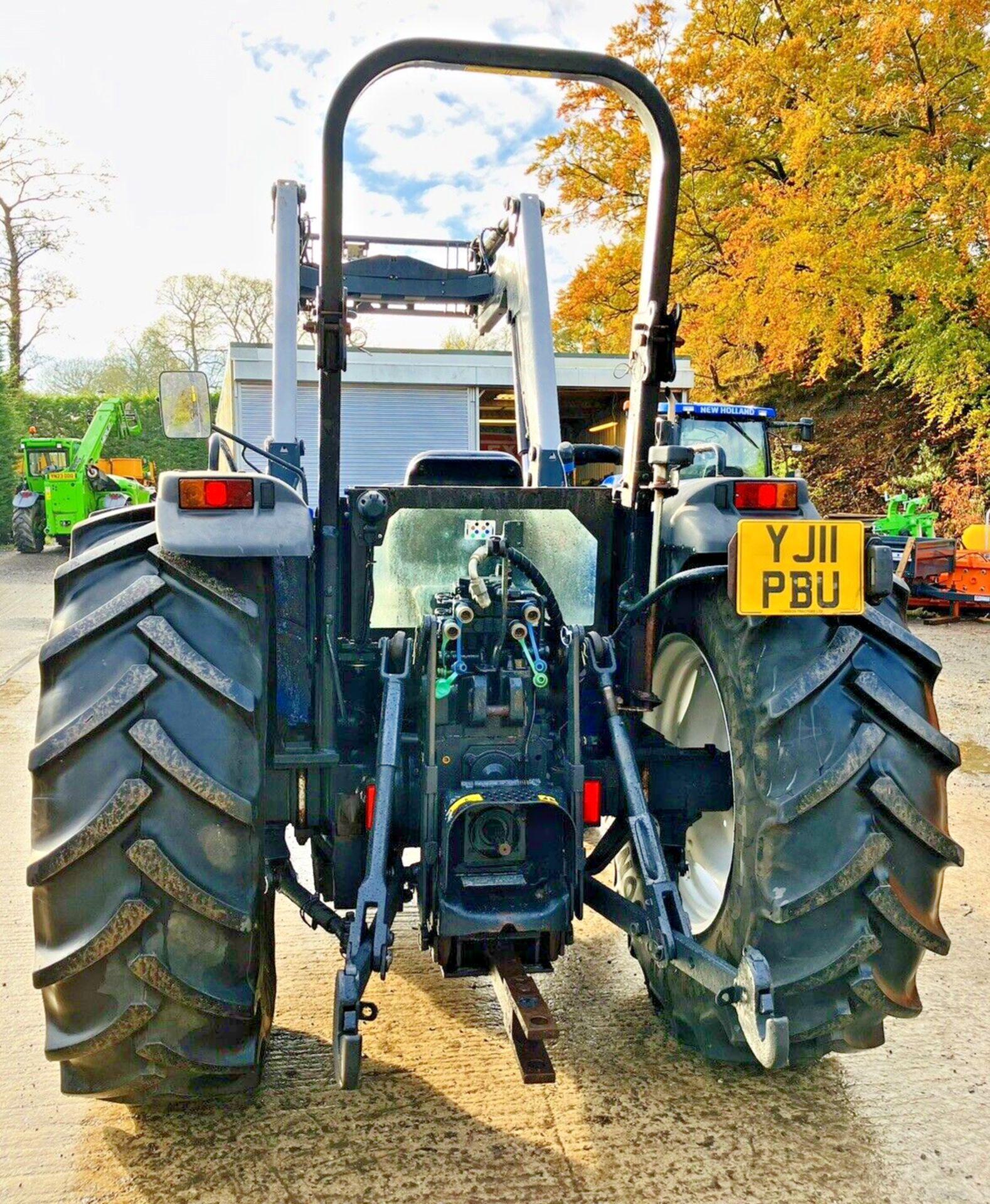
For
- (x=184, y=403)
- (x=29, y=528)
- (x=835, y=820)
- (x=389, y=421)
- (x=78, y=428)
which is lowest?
(x=29, y=528)

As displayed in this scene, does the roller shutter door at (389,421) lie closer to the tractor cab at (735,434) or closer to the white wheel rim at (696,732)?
the tractor cab at (735,434)

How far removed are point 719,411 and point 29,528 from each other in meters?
14.6

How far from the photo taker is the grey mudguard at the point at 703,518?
2.65 meters

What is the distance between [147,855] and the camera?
217 cm

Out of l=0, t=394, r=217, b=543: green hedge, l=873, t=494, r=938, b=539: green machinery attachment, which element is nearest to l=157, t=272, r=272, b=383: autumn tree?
l=0, t=394, r=217, b=543: green hedge

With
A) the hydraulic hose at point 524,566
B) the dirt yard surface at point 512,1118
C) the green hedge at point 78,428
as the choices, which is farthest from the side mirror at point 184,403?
the green hedge at point 78,428

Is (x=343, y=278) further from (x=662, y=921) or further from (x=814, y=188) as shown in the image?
(x=814, y=188)

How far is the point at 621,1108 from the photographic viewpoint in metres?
2.63

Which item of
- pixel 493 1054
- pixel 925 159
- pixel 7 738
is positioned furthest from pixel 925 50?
pixel 493 1054

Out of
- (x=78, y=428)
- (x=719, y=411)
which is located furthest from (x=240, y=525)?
(x=78, y=428)

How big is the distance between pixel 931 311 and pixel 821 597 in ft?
52.9

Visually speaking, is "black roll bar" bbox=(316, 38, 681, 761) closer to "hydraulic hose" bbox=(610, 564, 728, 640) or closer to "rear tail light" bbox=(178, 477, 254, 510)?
"rear tail light" bbox=(178, 477, 254, 510)

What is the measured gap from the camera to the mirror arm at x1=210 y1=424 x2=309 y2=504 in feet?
9.67

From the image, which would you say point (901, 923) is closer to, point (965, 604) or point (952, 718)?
point (952, 718)
